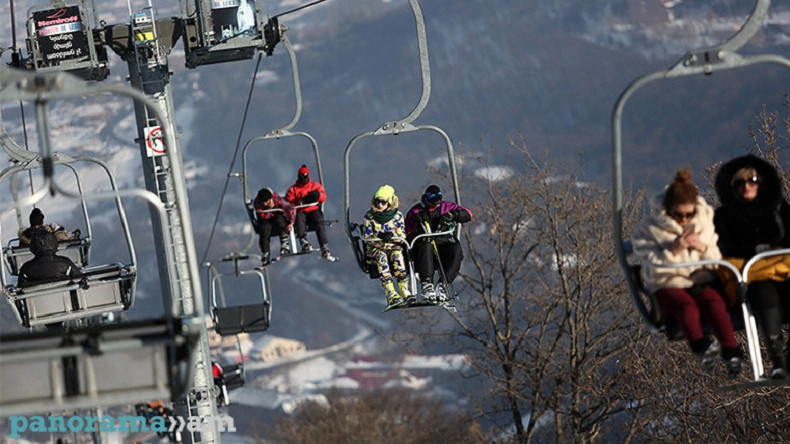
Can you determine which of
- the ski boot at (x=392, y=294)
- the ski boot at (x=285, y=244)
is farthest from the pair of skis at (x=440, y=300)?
the ski boot at (x=285, y=244)

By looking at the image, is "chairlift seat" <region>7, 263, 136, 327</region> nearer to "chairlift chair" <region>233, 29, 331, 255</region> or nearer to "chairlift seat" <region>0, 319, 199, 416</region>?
"chairlift chair" <region>233, 29, 331, 255</region>

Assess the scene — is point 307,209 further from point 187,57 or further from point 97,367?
point 97,367

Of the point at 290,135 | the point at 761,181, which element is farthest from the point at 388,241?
the point at 761,181

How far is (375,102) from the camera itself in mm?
146000

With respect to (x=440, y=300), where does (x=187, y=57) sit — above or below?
above

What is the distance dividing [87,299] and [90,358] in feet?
26.0

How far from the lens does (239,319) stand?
66.8 ft

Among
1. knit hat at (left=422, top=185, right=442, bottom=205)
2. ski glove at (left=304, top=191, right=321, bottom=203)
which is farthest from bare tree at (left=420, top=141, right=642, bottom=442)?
knit hat at (left=422, top=185, right=442, bottom=205)

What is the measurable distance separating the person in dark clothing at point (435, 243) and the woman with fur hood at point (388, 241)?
153 mm

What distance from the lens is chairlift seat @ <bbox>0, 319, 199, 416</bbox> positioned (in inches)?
303

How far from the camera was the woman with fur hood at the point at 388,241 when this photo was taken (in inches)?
551

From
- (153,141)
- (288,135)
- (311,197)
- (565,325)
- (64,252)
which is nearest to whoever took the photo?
(288,135)

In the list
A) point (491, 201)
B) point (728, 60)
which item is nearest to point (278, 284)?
point (491, 201)

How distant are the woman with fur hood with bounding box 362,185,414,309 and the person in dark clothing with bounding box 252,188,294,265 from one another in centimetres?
374
